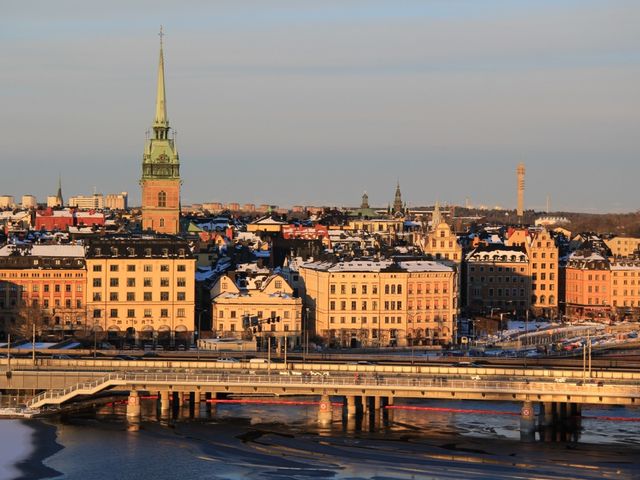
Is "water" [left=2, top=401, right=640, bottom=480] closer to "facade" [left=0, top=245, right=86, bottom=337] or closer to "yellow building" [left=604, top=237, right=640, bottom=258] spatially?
"facade" [left=0, top=245, right=86, bottom=337]

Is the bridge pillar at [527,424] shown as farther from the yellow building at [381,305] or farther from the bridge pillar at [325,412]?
the yellow building at [381,305]

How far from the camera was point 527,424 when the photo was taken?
75.6 m

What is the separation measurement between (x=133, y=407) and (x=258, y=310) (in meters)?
36.2

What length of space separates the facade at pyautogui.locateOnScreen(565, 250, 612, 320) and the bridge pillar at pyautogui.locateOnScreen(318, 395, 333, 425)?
223 feet

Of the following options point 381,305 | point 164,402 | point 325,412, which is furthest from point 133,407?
point 381,305

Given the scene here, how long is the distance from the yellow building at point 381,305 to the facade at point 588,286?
30.0m

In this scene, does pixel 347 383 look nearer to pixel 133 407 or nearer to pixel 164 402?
pixel 164 402

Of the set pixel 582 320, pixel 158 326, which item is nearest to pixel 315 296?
pixel 158 326

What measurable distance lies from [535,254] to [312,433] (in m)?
73.8

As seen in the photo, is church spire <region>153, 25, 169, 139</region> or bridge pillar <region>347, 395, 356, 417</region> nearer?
bridge pillar <region>347, 395, 356, 417</region>

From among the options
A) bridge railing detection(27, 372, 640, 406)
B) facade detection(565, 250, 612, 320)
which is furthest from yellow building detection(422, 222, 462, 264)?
bridge railing detection(27, 372, 640, 406)

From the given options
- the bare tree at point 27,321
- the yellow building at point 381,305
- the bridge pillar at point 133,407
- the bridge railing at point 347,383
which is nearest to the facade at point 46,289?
the bare tree at point 27,321

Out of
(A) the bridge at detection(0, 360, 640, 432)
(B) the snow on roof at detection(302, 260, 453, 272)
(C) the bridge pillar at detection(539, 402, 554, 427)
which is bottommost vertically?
(C) the bridge pillar at detection(539, 402, 554, 427)

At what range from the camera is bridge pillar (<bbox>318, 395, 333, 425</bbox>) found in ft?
256
